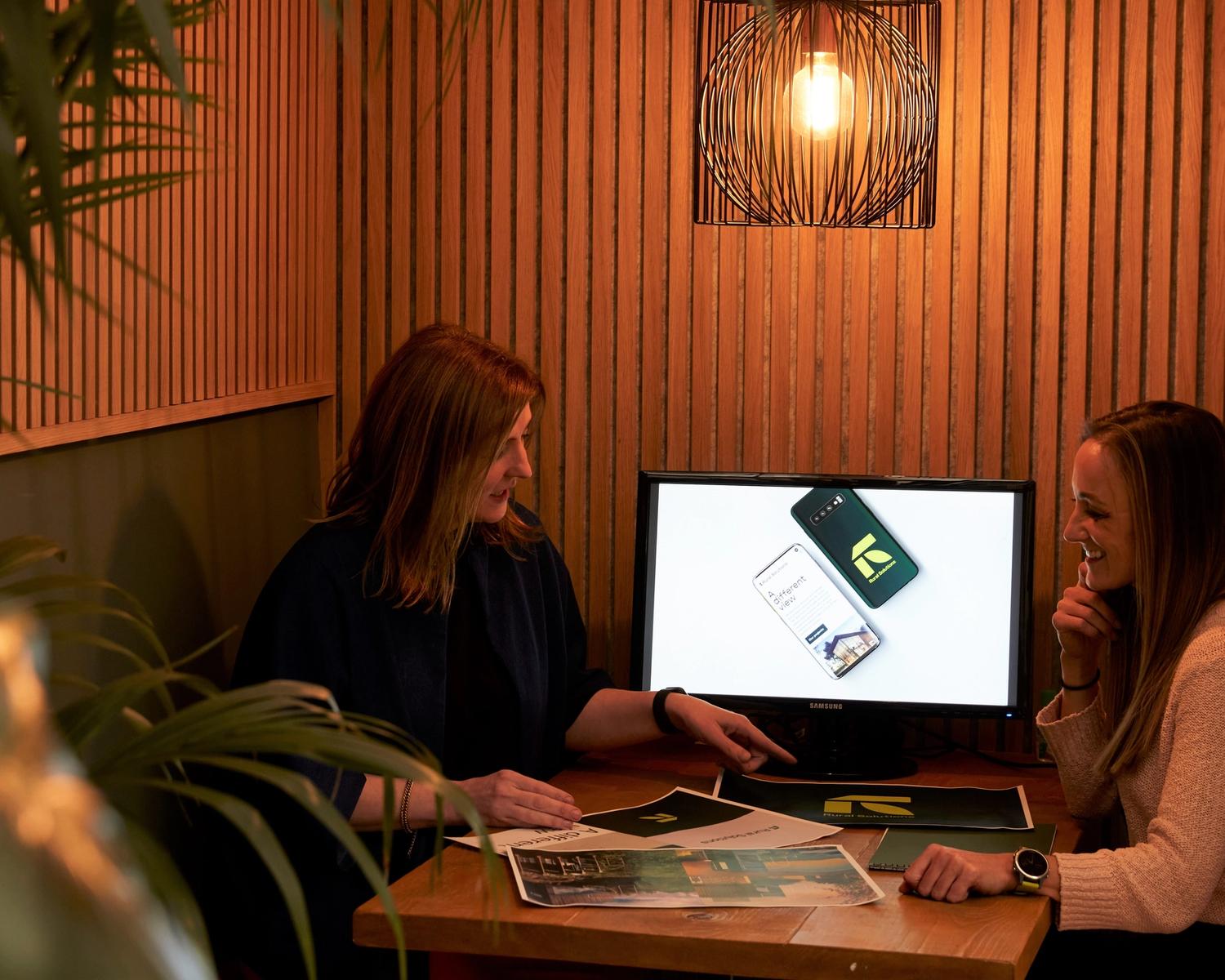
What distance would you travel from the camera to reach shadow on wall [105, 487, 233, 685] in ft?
7.55

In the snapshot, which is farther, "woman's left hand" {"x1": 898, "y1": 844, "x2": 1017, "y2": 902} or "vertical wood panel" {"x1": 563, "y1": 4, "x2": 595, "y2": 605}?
"vertical wood panel" {"x1": 563, "y1": 4, "x2": 595, "y2": 605}

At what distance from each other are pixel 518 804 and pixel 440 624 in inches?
16.6

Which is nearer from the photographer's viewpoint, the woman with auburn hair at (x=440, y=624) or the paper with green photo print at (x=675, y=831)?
the paper with green photo print at (x=675, y=831)

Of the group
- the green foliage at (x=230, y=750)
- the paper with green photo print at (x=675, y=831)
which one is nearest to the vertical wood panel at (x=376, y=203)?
the paper with green photo print at (x=675, y=831)

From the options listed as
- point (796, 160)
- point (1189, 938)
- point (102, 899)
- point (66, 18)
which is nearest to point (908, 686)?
point (1189, 938)

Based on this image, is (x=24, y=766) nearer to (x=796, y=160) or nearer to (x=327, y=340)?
(x=796, y=160)

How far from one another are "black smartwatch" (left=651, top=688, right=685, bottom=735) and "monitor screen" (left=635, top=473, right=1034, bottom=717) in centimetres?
15

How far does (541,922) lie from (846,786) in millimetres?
865

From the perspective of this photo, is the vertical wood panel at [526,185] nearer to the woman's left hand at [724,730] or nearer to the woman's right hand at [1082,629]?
the woman's left hand at [724,730]

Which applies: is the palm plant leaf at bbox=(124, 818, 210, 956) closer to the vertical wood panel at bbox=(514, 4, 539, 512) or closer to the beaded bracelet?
A: the beaded bracelet

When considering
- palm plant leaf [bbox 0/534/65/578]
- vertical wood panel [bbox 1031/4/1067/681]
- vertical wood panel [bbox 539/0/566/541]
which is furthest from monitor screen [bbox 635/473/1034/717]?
palm plant leaf [bbox 0/534/65/578]

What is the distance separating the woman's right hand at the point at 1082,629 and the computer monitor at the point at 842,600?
0.21 meters

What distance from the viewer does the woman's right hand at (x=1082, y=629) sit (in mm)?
2465

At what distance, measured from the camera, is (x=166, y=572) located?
243 centimetres
